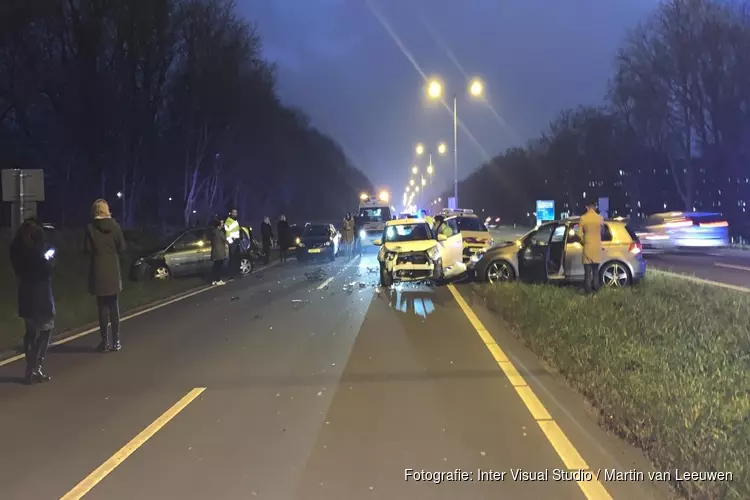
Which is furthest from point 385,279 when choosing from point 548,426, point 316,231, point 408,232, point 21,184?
point 316,231

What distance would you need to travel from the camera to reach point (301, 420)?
6.79 meters

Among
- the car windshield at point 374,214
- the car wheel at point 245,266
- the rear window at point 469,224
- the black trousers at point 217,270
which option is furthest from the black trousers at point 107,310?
the car windshield at point 374,214

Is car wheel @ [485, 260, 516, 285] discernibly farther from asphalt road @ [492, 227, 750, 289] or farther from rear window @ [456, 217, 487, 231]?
rear window @ [456, 217, 487, 231]

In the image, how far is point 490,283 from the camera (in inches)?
685

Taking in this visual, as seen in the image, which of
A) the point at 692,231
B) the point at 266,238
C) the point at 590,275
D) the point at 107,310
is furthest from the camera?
the point at 266,238

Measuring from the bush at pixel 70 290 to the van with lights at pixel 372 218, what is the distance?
499 inches

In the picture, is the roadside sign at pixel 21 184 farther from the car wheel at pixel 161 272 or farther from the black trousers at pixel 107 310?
the car wheel at pixel 161 272

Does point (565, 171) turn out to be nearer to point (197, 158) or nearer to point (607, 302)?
point (197, 158)

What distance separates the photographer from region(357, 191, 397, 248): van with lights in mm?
37656

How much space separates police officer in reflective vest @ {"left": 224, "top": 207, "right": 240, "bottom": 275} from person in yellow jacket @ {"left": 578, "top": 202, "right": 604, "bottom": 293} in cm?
1123

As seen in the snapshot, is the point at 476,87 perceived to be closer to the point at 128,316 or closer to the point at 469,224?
the point at 469,224

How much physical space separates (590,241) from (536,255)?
9.08 feet

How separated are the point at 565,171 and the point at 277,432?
78449mm

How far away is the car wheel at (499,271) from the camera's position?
18016 mm
